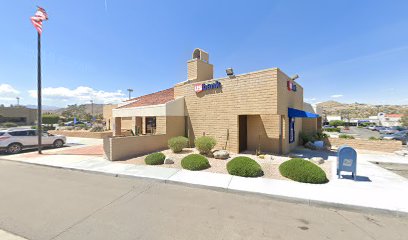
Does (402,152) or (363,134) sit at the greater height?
(402,152)

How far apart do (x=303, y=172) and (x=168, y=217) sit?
5.41 meters

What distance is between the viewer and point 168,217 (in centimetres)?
482

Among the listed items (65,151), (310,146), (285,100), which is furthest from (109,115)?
(310,146)

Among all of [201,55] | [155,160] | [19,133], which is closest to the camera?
[155,160]

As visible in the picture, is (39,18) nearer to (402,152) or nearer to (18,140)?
(18,140)

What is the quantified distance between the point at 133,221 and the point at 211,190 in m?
2.96

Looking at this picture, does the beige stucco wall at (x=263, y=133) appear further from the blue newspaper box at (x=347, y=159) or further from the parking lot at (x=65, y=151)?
the parking lot at (x=65, y=151)

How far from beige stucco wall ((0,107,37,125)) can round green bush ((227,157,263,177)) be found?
79137 mm

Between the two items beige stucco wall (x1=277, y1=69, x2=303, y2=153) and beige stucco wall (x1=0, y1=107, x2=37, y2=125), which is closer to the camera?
beige stucco wall (x1=277, y1=69, x2=303, y2=153)

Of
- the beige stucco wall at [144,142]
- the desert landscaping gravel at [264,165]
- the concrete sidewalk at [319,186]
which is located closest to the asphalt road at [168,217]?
the concrete sidewalk at [319,186]

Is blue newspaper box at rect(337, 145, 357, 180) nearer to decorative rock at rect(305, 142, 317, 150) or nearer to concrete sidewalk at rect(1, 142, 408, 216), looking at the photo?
concrete sidewalk at rect(1, 142, 408, 216)

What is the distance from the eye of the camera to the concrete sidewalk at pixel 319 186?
5.37 meters

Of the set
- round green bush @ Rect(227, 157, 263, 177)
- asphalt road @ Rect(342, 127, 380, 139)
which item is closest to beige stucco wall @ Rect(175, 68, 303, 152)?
round green bush @ Rect(227, 157, 263, 177)

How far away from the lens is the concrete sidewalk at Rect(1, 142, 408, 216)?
5.37 m
